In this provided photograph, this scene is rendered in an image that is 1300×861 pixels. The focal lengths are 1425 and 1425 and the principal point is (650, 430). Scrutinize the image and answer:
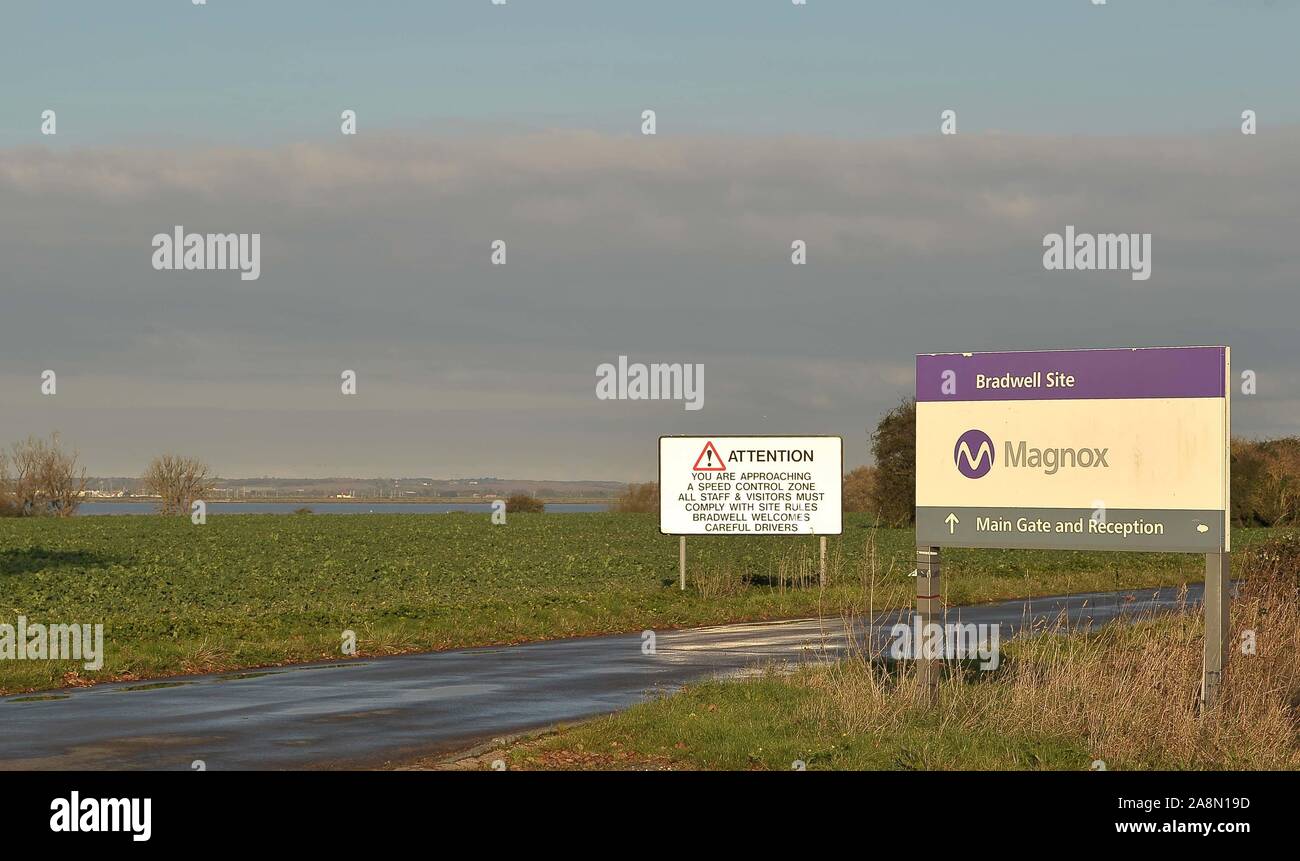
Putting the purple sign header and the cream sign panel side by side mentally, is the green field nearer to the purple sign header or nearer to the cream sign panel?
the cream sign panel

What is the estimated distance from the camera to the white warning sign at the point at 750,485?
3145cm

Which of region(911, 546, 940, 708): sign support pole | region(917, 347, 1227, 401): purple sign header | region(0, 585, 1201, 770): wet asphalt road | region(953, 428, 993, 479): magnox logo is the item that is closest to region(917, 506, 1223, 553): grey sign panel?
region(911, 546, 940, 708): sign support pole

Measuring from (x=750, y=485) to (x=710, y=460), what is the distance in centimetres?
105

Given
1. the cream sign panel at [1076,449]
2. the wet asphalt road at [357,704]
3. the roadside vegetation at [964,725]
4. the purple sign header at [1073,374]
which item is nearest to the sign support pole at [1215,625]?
the roadside vegetation at [964,725]

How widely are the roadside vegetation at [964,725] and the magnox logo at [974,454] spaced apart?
1.94 metres

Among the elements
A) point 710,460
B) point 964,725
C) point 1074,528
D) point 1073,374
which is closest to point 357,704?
point 964,725

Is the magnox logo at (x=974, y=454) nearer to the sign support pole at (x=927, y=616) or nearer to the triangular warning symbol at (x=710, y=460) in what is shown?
the sign support pole at (x=927, y=616)

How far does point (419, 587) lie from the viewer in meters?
32.9

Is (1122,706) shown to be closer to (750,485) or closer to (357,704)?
(357,704)

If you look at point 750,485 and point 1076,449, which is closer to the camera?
point 1076,449
